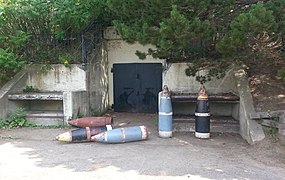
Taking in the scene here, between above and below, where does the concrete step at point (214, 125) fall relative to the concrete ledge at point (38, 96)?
below

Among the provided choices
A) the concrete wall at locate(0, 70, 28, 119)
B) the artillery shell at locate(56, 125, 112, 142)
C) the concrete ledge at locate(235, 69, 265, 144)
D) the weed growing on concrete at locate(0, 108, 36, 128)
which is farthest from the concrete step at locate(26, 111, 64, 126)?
the concrete ledge at locate(235, 69, 265, 144)

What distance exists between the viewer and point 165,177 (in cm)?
465

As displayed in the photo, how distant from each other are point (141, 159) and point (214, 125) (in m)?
2.92

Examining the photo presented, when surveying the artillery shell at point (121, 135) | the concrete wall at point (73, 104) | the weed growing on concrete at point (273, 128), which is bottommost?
the artillery shell at point (121, 135)

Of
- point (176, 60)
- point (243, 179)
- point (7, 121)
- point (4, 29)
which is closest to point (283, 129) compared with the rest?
point (243, 179)

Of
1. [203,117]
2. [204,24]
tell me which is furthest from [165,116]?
[204,24]

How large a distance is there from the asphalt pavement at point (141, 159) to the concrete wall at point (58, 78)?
214 cm

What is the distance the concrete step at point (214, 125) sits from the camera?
7.70m

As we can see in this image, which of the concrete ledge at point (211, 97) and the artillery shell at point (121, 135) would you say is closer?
the artillery shell at point (121, 135)

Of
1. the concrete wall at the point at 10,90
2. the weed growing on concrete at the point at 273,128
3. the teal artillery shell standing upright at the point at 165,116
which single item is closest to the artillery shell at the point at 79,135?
the teal artillery shell standing upright at the point at 165,116

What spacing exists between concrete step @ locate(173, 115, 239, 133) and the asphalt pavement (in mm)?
239

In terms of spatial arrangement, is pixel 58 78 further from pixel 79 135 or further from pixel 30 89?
pixel 79 135

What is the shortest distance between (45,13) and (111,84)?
10.6 ft

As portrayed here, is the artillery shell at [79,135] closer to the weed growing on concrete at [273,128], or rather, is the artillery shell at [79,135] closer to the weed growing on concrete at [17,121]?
the weed growing on concrete at [17,121]
